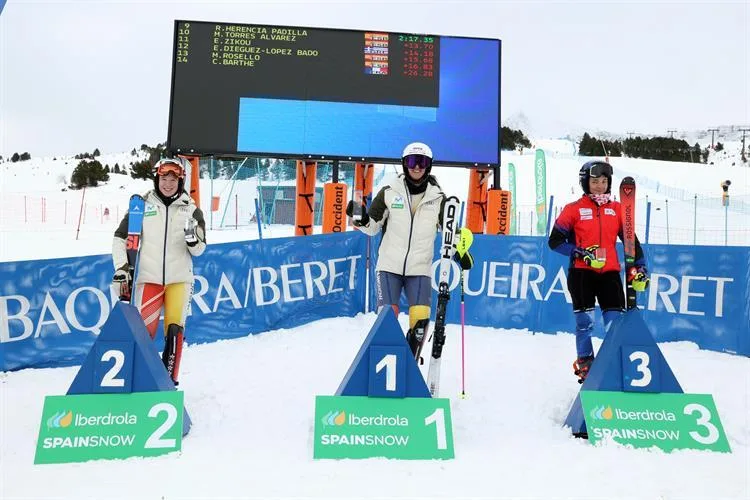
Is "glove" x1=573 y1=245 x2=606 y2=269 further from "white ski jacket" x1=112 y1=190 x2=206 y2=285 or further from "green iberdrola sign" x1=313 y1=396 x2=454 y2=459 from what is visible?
"white ski jacket" x1=112 y1=190 x2=206 y2=285

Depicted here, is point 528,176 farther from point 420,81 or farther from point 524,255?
point 524,255

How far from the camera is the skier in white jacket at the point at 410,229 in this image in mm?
4312

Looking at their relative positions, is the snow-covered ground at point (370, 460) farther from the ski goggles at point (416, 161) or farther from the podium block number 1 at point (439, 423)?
the ski goggles at point (416, 161)

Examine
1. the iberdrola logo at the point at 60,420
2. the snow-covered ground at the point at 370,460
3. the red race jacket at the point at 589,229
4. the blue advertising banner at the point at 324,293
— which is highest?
the red race jacket at the point at 589,229

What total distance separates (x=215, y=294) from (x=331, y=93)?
605 cm

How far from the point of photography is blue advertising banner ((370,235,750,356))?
6660 millimetres

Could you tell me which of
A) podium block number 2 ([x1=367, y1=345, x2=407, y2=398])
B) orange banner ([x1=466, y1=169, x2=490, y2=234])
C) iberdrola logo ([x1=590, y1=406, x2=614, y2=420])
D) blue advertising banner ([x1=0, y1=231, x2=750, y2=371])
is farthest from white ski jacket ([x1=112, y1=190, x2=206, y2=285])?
orange banner ([x1=466, y1=169, x2=490, y2=234])

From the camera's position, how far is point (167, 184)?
4324 mm

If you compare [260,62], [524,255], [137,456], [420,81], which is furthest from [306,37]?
[137,456]

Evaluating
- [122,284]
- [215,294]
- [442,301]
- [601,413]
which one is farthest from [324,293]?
[601,413]

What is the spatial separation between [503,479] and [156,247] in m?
2.89

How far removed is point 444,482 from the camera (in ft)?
10.0

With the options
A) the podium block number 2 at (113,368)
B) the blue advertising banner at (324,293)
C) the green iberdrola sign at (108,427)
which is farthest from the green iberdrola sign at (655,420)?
the blue advertising banner at (324,293)

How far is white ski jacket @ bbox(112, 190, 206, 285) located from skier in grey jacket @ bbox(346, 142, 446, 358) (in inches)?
Result: 50.3
